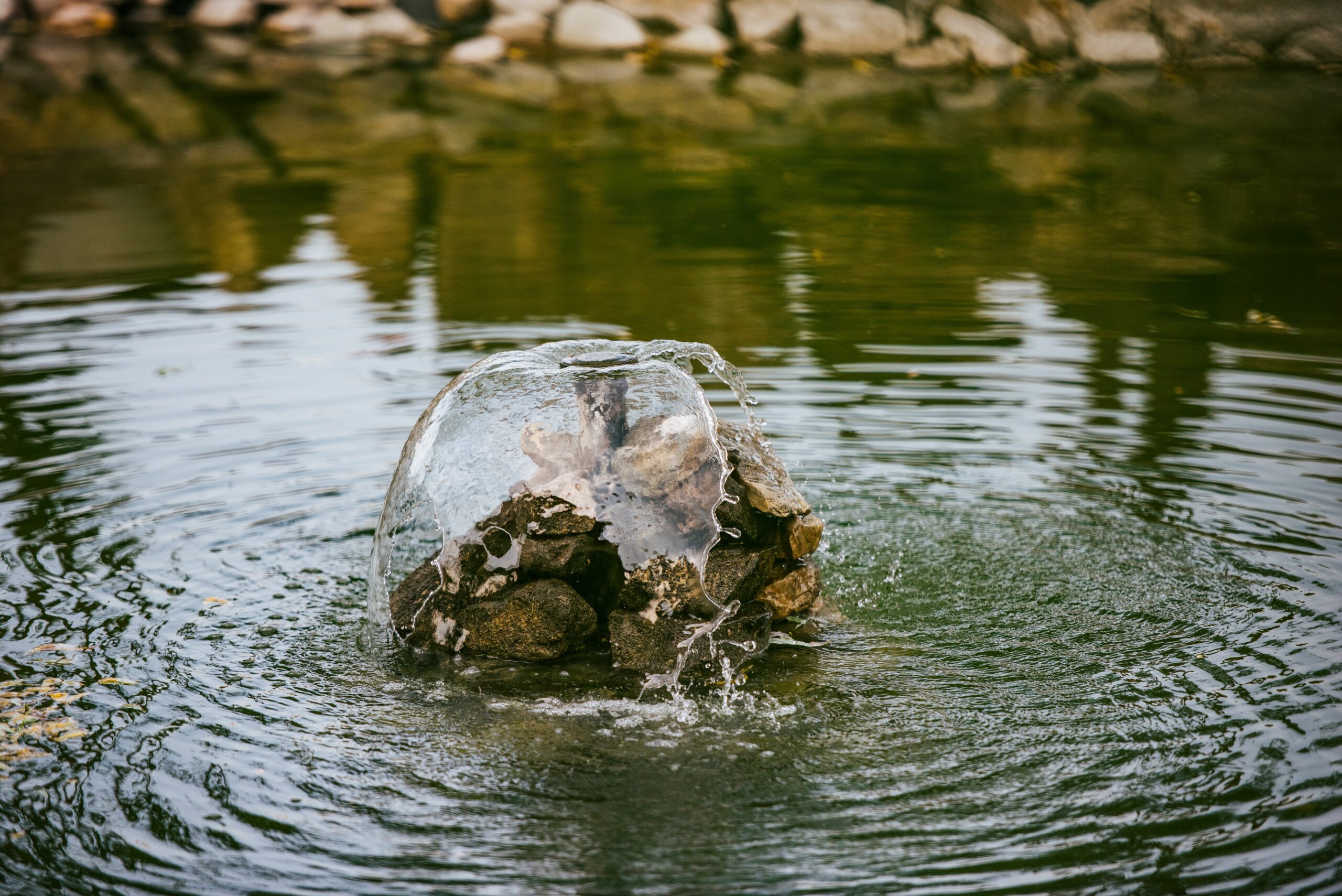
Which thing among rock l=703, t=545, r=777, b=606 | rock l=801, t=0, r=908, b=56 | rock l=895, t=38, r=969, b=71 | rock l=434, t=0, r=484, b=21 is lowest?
rock l=703, t=545, r=777, b=606

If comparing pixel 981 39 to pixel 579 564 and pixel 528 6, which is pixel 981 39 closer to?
pixel 528 6

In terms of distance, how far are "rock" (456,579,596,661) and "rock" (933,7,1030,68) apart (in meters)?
14.5

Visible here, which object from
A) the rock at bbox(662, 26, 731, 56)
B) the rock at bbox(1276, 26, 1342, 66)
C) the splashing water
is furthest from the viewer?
the rock at bbox(662, 26, 731, 56)

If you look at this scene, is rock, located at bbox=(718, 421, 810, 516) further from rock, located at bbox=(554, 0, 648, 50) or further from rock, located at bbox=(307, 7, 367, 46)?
rock, located at bbox=(307, 7, 367, 46)

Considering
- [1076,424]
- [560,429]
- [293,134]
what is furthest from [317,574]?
[293,134]

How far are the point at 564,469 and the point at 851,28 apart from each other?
47.2ft

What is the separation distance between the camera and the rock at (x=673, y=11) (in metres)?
18.3

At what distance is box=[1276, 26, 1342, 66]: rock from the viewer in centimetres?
1686

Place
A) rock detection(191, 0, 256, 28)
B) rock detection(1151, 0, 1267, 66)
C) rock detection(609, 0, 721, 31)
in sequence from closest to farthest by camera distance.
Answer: rock detection(1151, 0, 1267, 66), rock detection(609, 0, 721, 31), rock detection(191, 0, 256, 28)

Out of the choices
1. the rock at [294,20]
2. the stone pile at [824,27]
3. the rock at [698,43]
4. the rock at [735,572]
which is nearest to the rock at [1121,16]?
the stone pile at [824,27]

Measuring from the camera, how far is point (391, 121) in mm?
15227

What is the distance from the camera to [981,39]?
17.5m

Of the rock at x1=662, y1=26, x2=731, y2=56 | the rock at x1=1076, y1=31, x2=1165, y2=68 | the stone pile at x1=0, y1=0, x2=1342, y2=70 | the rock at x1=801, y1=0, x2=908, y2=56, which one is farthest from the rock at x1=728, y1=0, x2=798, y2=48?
the rock at x1=1076, y1=31, x2=1165, y2=68

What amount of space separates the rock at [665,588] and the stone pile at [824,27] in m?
14.2
